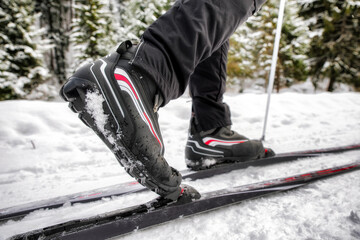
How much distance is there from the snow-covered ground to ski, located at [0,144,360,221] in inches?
1.0

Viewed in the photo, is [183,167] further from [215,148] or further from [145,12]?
[145,12]

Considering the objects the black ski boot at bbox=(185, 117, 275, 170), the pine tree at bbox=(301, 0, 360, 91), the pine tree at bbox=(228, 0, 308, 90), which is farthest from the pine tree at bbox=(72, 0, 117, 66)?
the pine tree at bbox=(301, 0, 360, 91)

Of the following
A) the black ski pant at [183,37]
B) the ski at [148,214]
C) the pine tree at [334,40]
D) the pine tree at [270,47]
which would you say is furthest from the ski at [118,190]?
the pine tree at [334,40]

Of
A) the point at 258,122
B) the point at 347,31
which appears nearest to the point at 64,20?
the point at 258,122

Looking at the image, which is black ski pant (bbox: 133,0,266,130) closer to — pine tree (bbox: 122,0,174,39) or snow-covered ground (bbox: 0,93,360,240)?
snow-covered ground (bbox: 0,93,360,240)

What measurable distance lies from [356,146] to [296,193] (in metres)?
0.97

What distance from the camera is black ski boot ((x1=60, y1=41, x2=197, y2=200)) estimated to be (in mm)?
552

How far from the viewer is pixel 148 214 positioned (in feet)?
2.17

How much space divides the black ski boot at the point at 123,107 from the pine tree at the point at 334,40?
33.1 feet

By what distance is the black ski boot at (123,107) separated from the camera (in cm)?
55

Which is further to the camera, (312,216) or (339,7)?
(339,7)

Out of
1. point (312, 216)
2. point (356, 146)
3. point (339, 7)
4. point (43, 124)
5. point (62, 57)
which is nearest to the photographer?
point (312, 216)

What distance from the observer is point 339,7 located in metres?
8.08

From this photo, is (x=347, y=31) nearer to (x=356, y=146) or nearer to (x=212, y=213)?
(x=356, y=146)
